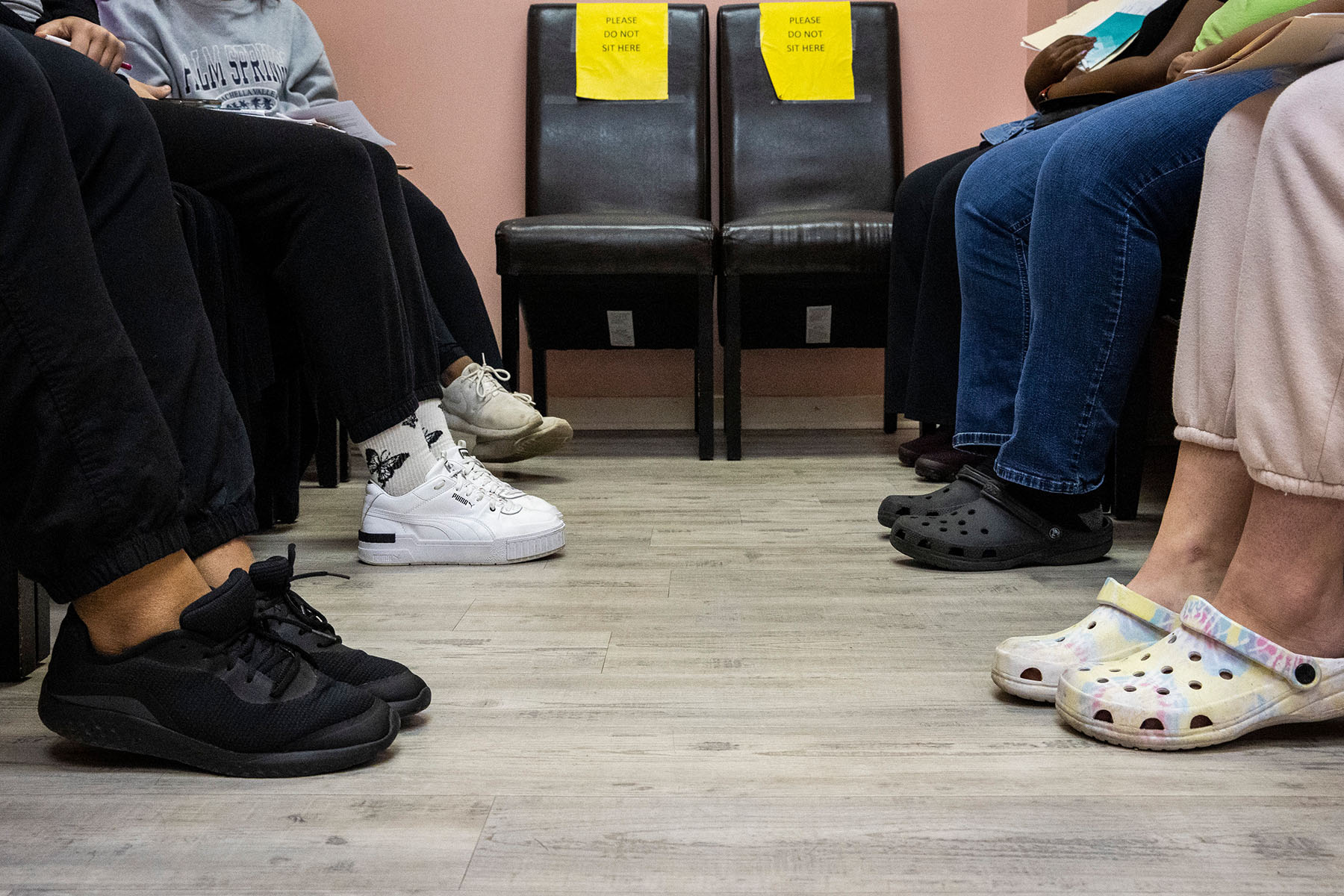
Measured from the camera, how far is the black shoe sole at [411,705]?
2.26ft

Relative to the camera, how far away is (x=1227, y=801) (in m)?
0.57

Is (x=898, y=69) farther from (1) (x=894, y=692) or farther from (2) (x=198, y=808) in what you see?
(2) (x=198, y=808)

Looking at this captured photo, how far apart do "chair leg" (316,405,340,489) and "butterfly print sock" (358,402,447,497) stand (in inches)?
23.1

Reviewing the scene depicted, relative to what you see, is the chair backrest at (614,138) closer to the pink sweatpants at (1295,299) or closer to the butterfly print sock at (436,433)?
the butterfly print sock at (436,433)

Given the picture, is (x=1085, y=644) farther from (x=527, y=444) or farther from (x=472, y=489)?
(x=527, y=444)

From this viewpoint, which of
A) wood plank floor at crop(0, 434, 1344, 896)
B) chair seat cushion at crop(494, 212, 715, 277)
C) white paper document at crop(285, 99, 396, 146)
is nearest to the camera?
wood plank floor at crop(0, 434, 1344, 896)

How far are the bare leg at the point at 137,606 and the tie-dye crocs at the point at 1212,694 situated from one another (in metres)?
0.57

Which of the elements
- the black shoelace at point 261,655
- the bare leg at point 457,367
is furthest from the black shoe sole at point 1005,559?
the bare leg at point 457,367

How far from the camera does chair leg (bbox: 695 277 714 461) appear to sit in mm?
Answer: 2004

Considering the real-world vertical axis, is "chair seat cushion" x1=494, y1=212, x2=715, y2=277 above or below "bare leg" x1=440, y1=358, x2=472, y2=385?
above

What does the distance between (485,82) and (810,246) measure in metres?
1.02

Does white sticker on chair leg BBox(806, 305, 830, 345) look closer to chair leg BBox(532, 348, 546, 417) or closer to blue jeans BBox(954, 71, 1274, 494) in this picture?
chair leg BBox(532, 348, 546, 417)

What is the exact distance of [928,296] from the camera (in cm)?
165

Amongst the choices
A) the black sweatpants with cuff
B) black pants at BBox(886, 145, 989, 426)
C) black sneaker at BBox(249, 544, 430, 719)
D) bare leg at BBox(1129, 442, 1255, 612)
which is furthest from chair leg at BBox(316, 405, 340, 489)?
bare leg at BBox(1129, 442, 1255, 612)
